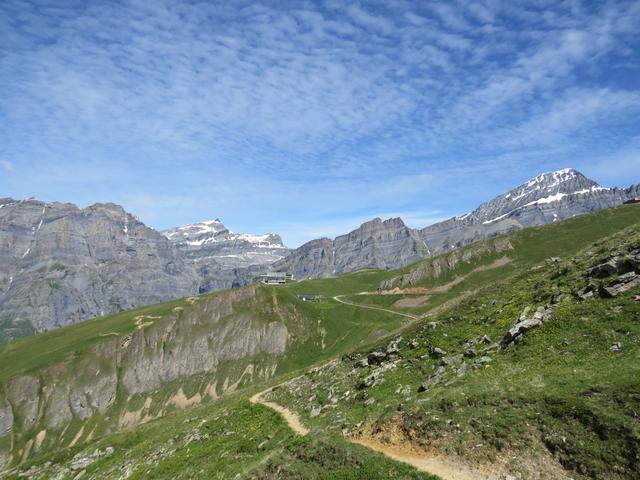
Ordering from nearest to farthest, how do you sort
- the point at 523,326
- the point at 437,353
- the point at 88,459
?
1. the point at 523,326
2. the point at 437,353
3. the point at 88,459

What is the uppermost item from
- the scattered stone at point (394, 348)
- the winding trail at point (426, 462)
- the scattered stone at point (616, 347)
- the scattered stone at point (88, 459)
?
the scattered stone at point (616, 347)

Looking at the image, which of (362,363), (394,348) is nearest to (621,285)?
(394,348)

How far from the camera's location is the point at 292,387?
177 ft

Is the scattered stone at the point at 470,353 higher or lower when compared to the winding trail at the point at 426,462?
higher

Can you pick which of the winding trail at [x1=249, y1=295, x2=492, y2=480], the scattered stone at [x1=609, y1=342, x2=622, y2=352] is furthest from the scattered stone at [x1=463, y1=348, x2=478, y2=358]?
the winding trail at [x1=249, y1=295, x2=492, y2=480]

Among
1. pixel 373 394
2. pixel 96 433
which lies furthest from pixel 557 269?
pixel 96 433

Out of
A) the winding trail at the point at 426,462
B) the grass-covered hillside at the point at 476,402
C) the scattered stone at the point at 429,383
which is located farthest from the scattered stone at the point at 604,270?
the winding trail at the point at 426,462

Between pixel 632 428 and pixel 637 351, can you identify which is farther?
pixel 637 351

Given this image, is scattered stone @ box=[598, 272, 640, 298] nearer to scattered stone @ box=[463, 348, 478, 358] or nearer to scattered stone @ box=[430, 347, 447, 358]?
scattered stone @ box=[463, 348, 478, 358]

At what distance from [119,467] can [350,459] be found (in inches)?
1689

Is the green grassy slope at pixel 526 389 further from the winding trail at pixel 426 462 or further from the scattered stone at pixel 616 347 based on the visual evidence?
the winding trail at pixel 426 462

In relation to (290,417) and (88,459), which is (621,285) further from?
(88,459)

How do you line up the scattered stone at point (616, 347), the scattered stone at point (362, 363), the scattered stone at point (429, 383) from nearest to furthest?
1. the scattered stone at point (616, 347)
2. the scattered stone at point (429, 383)
3. the scattered stone at point (362, 363)

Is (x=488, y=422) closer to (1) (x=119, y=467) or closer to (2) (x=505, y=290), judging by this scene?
(2) (x=505, y=290)
